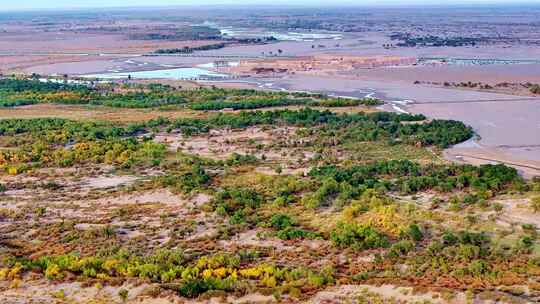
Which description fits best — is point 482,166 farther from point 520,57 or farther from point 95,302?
point 520,57

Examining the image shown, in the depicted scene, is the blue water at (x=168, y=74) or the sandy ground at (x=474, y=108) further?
the blue water at (x=168, y=74)

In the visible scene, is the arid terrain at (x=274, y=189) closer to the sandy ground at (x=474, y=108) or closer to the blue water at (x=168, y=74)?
the sandy ground at (x=474, y=108)

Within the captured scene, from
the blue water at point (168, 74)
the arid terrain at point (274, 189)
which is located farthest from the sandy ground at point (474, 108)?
the blue water at point (168, 74)

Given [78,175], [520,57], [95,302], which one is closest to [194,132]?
[78,175]

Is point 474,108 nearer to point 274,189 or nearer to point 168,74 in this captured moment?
point 274,189

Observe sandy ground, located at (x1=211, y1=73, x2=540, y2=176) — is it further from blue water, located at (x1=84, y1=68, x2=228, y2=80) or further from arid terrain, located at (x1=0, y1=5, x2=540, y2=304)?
blue water, located at (x1=84, y1=68, x2=228, y2=80)

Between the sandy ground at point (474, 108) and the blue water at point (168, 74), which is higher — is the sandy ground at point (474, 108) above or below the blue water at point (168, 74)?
above
